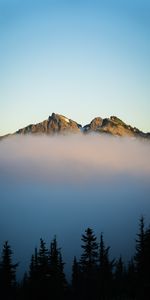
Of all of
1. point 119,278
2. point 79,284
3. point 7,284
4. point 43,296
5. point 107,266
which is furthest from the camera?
point 119,278

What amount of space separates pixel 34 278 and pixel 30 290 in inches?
42.3

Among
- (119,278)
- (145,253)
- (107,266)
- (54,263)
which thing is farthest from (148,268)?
(119,278)

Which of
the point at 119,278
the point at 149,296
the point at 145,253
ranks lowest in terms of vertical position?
the point at 149,296

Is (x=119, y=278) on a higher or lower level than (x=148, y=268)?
higher

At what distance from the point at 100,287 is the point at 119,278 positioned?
25508mm

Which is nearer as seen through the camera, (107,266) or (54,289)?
(54,289)

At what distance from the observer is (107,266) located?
2552 inches

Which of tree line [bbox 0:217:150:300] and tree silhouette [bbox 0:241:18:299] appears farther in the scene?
tree silhouette [bbox 0:241:18:299]

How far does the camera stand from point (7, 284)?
56.1m

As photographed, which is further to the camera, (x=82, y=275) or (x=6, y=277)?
(x=82, y=275)

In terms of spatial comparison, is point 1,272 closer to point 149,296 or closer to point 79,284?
point 79,284

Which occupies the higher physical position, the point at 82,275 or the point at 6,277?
the point at 82,275

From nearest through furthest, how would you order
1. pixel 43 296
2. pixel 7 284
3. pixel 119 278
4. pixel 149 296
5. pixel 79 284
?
pixel 149 296 → pixel 43 296 → pixel 7 284 → pixel 79 284 → pixel 119 278

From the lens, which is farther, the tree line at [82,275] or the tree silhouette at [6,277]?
the tree silhouette at [6,277]
